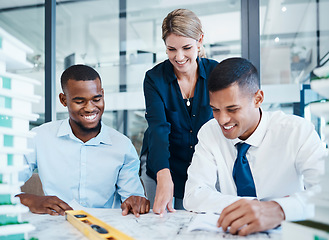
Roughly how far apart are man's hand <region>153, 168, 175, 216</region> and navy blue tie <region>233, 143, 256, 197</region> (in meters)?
0.29

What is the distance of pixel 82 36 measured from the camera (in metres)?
3.71

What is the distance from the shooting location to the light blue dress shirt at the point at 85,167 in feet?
5.91

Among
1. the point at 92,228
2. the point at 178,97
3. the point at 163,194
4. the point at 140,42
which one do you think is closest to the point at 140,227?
the point at 92,228

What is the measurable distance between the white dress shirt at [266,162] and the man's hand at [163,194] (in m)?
0.07

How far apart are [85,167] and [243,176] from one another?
89 centimetres

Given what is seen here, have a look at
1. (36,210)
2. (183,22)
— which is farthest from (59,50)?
(36,210)

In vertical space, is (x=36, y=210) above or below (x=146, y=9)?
below

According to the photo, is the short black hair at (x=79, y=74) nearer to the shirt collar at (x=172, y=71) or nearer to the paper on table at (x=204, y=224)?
the shirt collar at (x=172, y=71)

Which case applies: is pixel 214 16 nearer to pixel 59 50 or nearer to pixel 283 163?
pixel 59 50

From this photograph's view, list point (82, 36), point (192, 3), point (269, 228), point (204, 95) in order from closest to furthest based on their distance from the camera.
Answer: point (269, 228) < point (204, 95) < point (192, 3) < point (82, 36)

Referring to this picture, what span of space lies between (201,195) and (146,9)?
8.29ft

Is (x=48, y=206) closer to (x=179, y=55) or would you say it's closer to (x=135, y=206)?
(x=135, y=206)

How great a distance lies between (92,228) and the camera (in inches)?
38.4

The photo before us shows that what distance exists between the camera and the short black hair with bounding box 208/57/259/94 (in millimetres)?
1456
